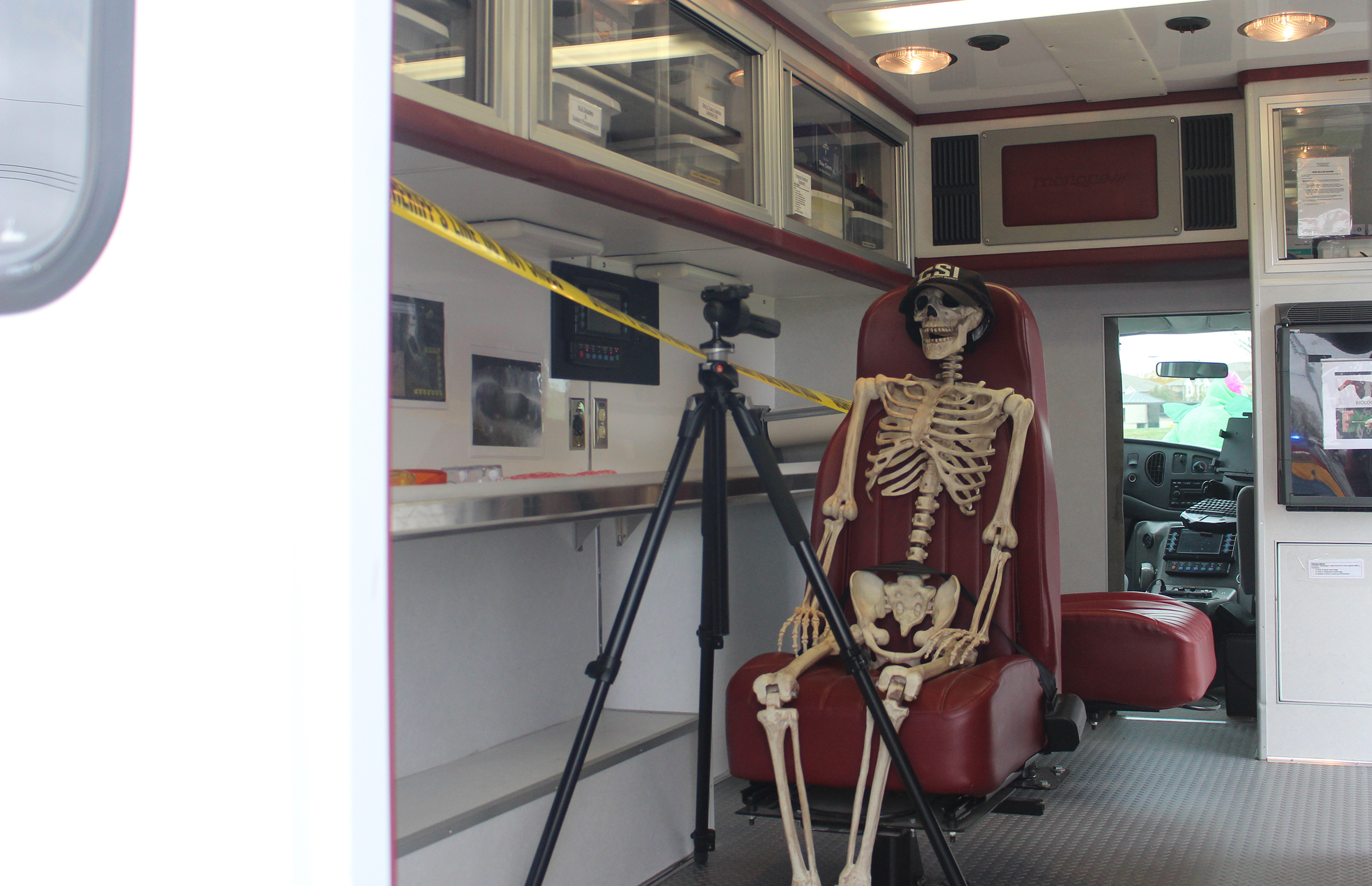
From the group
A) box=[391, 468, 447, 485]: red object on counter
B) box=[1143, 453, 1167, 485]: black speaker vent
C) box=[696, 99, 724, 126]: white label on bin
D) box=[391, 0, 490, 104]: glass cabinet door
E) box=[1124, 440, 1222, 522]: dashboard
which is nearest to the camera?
box=[391, 0, 490, 104]: glass cabinet door

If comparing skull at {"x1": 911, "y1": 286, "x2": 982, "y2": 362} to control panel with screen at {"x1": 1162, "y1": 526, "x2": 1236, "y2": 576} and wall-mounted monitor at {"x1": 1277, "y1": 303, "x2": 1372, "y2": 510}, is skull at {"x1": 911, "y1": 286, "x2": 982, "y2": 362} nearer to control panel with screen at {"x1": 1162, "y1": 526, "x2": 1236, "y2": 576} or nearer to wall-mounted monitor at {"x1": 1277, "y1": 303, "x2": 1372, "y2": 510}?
wall-mounted monitor at {"x1": 1277, "y1": 303, "x2": 1372, "y2": 510}

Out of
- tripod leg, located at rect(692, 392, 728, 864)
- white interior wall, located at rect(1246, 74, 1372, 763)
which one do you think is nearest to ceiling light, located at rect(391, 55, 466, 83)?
tripod leg, located at rect(692, 392, 728, 864)

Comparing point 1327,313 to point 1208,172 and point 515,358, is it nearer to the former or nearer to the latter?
point 1208,172

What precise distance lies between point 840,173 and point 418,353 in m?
1.81

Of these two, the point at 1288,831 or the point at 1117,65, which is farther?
the point at 1117,65

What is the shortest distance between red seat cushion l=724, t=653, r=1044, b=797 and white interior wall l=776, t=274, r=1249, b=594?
95.4 inches

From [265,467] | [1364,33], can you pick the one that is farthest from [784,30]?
[265,467]

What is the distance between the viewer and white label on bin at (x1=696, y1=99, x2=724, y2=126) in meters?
3.02

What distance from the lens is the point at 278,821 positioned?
1.99ft

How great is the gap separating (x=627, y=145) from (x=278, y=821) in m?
2.24

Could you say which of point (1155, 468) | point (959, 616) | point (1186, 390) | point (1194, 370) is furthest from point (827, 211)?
→ point (1155, 468)

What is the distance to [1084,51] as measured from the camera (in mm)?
3734

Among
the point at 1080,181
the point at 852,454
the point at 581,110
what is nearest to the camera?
the point at 581,110

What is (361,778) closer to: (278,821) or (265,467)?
(278,821)
